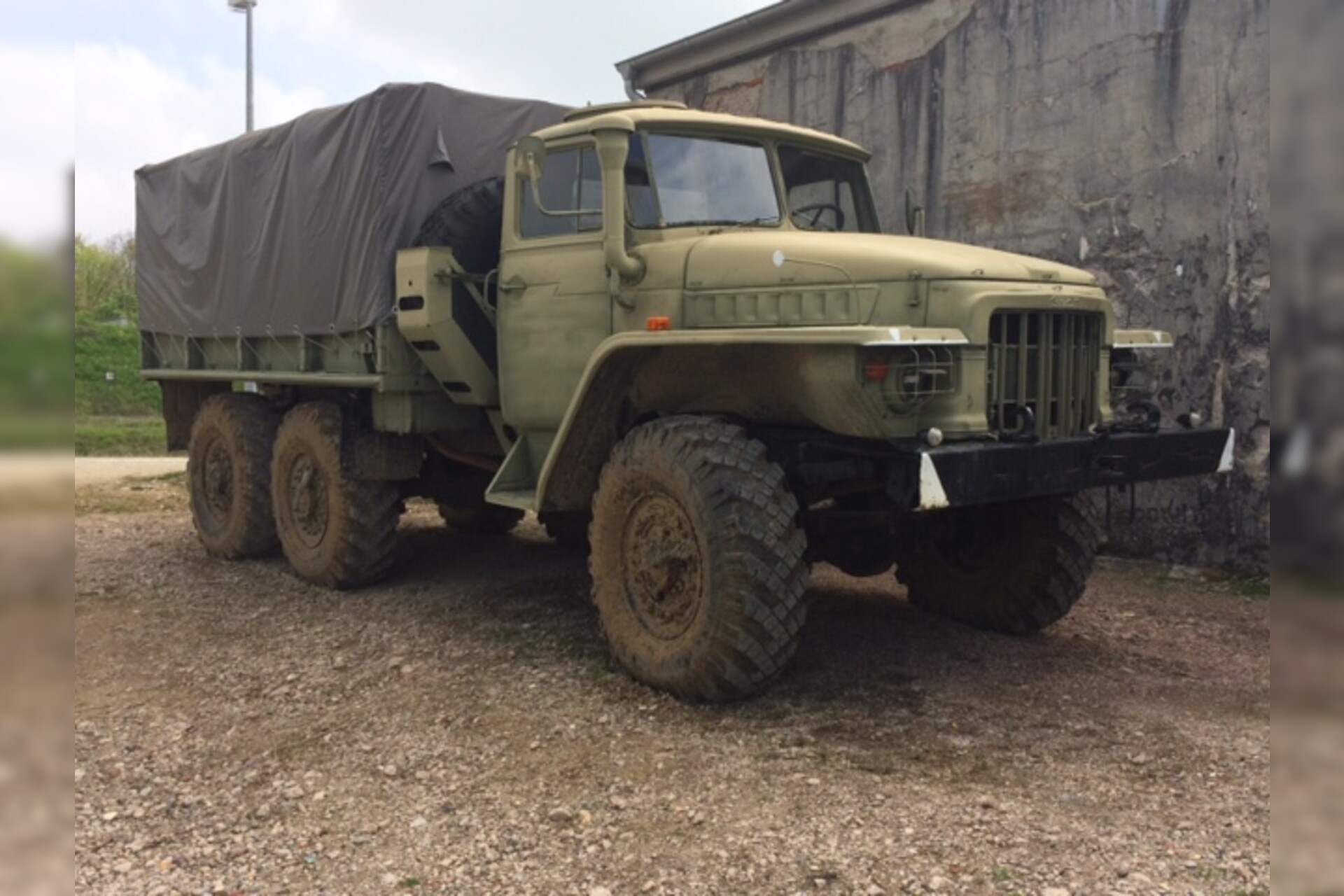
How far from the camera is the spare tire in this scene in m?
6.44

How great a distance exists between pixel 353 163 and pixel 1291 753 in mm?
6721

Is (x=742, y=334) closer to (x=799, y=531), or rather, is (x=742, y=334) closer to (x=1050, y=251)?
(x=799, y=531)

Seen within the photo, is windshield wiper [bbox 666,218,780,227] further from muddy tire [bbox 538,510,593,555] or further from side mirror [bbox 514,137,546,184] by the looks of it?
muddy tire [bbox 538,510,593,555]

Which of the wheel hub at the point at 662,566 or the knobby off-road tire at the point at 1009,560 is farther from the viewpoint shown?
the knobby off-road tire at the point at 1009,560

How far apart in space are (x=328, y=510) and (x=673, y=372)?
3.16m

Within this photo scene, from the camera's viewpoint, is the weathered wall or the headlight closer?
the headlight

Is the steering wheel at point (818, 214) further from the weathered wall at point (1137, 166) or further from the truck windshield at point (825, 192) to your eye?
the weathered wall at point (1137, 166)

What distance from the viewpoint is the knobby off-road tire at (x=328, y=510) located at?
23.1 feet

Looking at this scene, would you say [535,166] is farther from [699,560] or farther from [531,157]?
[699,560]

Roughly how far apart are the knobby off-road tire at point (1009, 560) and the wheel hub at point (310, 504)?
12.3 ft

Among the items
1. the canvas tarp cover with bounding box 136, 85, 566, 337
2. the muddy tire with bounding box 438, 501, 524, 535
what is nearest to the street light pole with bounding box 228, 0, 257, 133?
the canvas tarp cover with bounding box 136, 85, 566, 337

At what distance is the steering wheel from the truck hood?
0.54 m

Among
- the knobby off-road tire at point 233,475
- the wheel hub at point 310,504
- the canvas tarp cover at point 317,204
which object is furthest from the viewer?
the knobby off-road tire at point 233,475

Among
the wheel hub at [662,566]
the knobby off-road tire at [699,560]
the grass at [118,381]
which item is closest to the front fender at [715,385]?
the knobby off-road tire at [699,560]
